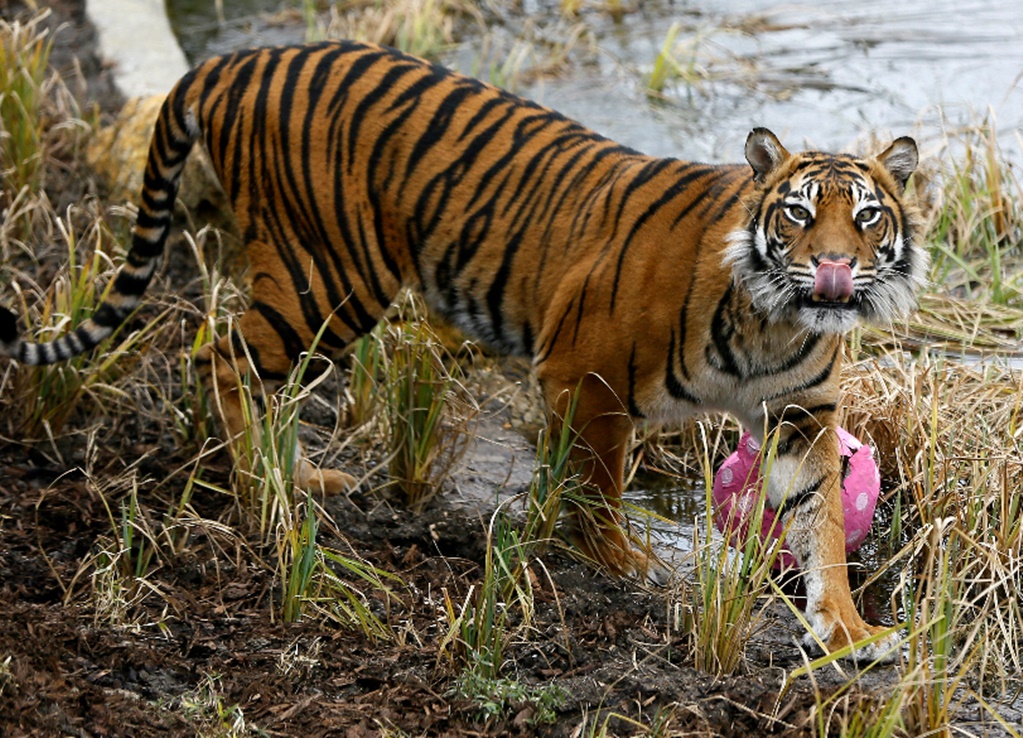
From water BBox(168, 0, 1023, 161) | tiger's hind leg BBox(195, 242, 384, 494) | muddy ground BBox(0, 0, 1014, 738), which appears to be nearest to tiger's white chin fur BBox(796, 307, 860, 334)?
muddy ground BBox(0, 0, 1014, 738)

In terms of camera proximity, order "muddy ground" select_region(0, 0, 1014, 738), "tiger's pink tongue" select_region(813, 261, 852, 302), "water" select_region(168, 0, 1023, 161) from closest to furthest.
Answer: "muddy ground" select_region(0, 0, 1014, 738) < "tiger's pink tongue" select_region(813, 261, 852, 302) < "water" select_region(168, 0, 1023, 161)

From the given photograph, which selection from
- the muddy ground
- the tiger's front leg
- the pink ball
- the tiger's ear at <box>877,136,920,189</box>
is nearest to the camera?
the muddy ground

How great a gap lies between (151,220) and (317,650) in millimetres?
1760

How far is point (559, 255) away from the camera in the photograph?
4.37 metres

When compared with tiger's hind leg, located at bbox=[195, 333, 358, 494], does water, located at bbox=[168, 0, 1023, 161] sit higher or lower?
higher

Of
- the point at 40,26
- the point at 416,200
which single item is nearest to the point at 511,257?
the point at 416,200

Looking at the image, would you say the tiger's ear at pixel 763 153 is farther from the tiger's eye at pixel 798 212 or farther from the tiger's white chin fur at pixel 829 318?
the tiger's white chin fur at pixel 829 318

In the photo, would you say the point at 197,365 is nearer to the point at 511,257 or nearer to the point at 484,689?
the point at 511,257

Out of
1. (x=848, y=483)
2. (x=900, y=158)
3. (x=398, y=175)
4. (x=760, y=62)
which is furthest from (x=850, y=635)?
Answer: (x=760, y=62)

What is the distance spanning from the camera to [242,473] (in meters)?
4.24

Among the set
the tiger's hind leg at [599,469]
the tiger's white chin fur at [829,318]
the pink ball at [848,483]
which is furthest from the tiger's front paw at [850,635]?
the tiger's white chin fur at [829,318]

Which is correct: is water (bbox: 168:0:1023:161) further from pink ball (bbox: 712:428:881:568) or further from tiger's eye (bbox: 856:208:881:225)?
tiger's eye (bbox: 856:208:881:225)

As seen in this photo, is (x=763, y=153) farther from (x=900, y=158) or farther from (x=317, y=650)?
Answer: (x=317, y=650)

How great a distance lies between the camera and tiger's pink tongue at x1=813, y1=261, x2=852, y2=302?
3.53 m
